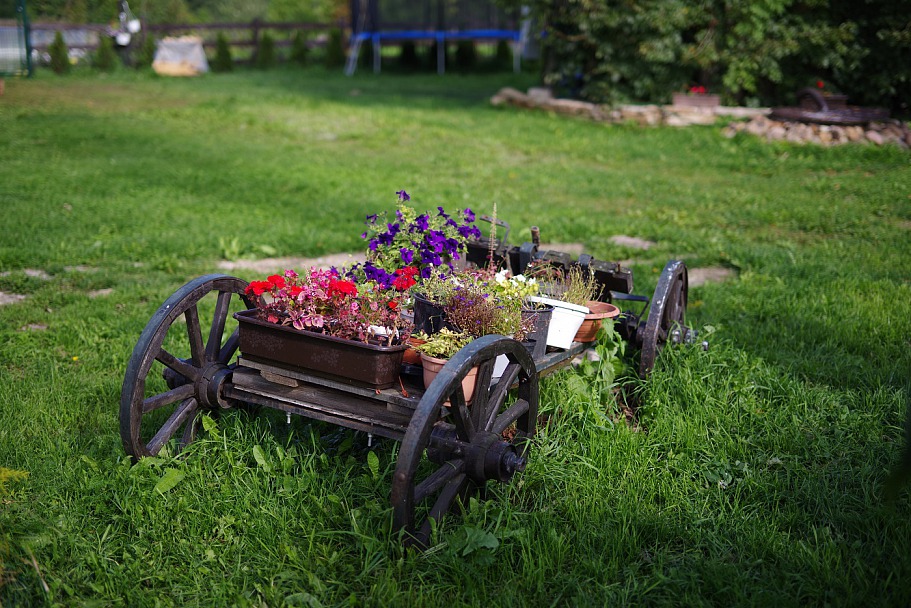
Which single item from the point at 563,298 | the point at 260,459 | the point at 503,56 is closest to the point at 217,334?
the point at 260,459

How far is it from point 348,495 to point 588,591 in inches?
40.7

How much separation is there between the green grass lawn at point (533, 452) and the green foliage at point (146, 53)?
15.6 m

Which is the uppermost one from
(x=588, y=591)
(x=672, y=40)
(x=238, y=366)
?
(x=672, y=40)

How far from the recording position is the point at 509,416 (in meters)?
3.20

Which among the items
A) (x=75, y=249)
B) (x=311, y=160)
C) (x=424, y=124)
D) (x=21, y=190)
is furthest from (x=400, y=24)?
(x=75, y=249)

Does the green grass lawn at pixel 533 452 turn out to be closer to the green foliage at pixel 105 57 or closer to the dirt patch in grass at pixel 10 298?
the dirt patch in grass at pixel 10 298

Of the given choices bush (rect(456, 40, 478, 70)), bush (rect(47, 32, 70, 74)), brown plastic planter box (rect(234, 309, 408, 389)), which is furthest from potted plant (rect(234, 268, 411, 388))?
bush (rect(456, 40, 478, 70))

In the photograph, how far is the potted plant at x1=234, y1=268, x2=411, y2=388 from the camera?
3055mm

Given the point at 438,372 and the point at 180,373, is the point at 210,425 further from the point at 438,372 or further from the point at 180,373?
the point at 438,372

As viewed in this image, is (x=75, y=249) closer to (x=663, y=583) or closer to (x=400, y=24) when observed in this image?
(x=663, y=583)

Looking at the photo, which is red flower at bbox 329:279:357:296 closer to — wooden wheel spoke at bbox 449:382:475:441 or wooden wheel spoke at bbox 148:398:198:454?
wooden wheel spoke at bbox 449:382:475:441

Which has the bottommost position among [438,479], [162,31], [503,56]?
[438,479]

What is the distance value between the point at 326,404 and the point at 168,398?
0.77 m

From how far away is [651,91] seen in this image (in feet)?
47.1
